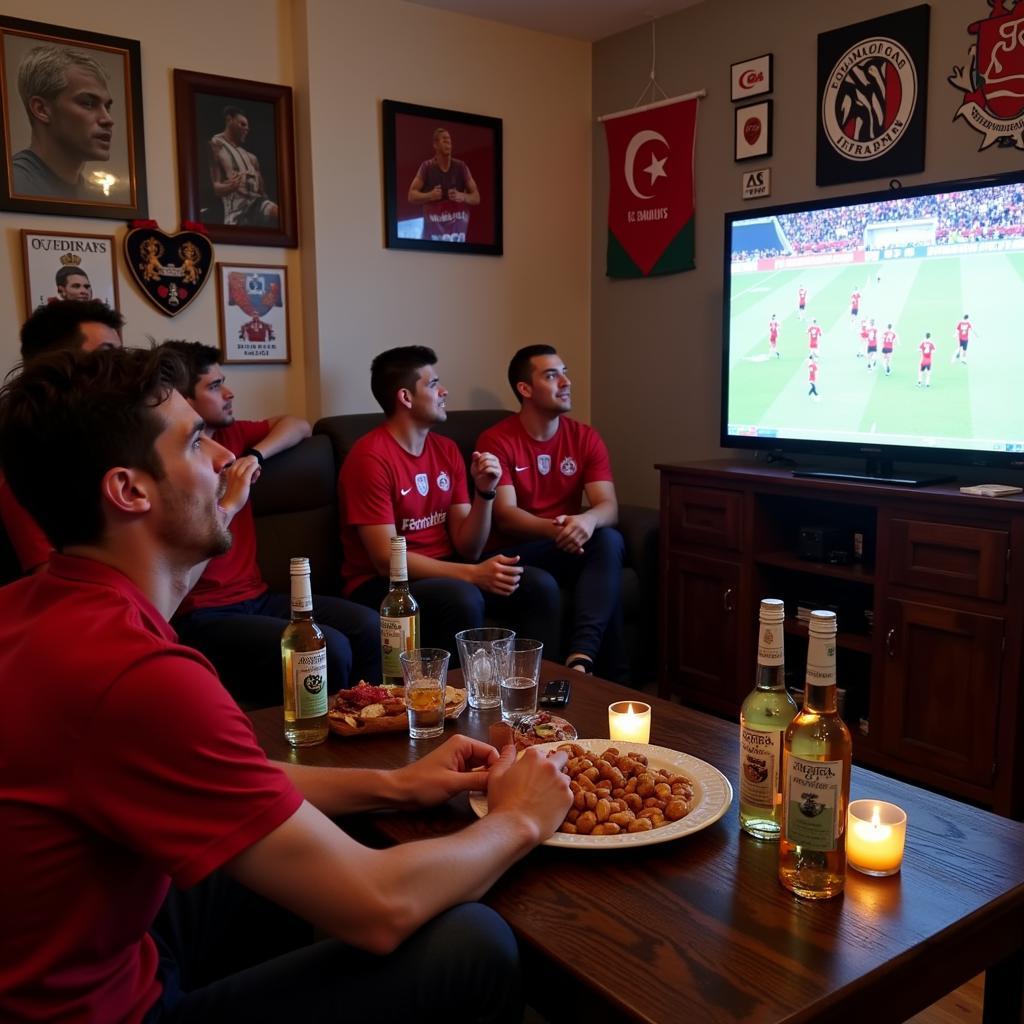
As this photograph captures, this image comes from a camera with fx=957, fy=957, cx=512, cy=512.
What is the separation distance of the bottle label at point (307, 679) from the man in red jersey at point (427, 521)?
1.15m

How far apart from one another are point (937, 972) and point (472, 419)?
2.86 meters

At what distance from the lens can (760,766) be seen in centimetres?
121

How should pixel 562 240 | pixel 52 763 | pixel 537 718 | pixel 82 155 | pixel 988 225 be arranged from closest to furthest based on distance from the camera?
pixel 52 763, pixel 537 718, pixel 988 225, pixel 82 155, pixel 562 240

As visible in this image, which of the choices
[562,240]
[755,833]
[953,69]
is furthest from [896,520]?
[562,240]

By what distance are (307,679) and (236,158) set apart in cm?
244

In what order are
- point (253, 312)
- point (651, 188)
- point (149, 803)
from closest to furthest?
1. point (149, 803)
2. point (253, 312)
3. point (651, 188)

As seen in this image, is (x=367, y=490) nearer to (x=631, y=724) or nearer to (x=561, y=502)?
(x=561, y=502)

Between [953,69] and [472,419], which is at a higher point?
[953,69]

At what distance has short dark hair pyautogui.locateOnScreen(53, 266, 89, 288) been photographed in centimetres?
306

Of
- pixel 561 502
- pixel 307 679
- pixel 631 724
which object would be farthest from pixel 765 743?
pixel 561 502

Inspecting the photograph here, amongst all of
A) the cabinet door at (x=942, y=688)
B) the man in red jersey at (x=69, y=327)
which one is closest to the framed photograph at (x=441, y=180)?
the man in red jersey at (x=69, y=327)

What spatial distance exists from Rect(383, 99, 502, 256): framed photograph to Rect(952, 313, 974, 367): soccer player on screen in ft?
6.40

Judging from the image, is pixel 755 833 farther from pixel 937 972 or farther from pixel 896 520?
pixel 896 520

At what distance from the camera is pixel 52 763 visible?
34.7 inches
